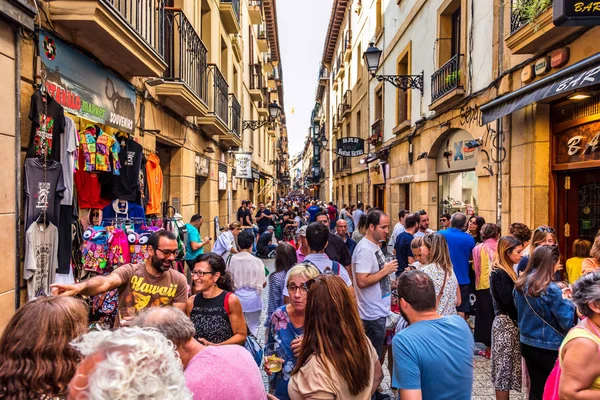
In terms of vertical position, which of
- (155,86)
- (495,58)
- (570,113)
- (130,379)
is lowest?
(130,379)

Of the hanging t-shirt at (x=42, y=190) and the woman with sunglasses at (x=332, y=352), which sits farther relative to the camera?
the hanging t-shirt at (x=42, y=190)

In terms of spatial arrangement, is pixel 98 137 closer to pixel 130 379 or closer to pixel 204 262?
pixel 204 262

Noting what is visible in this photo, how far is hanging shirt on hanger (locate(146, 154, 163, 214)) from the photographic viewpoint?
6.38 m

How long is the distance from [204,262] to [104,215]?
98.6 inches

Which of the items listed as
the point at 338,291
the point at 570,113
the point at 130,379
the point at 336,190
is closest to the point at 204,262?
the point at 338,291

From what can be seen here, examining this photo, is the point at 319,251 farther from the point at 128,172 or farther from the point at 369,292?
the point at 128,172

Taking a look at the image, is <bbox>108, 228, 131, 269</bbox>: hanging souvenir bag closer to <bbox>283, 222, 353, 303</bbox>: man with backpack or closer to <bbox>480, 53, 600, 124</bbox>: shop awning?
<bbox>283, 222, 353, 303</bbox>: man with backpack

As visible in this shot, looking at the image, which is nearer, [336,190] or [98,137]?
[98,137]

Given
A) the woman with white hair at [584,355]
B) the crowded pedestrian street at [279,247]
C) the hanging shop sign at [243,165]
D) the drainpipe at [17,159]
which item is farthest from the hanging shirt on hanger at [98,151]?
the hanging shop sign at [243,165]

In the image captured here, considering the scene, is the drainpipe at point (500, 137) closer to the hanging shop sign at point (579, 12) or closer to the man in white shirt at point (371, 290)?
the hanging shop sign at point (579, 12)

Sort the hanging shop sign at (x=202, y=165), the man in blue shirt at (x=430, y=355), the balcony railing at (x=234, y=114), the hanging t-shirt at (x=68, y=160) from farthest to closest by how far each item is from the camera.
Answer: the balcony railing at (x=234, y=114) → the hanging shop sign at (x=202, y=165) → the hanging t-shirt at (x=68, y=160) → the man in blue shirt at (x=430, y=355)

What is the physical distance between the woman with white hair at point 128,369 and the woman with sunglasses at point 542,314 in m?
2.86

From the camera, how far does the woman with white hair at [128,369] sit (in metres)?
1.24

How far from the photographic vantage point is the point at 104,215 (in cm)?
533
